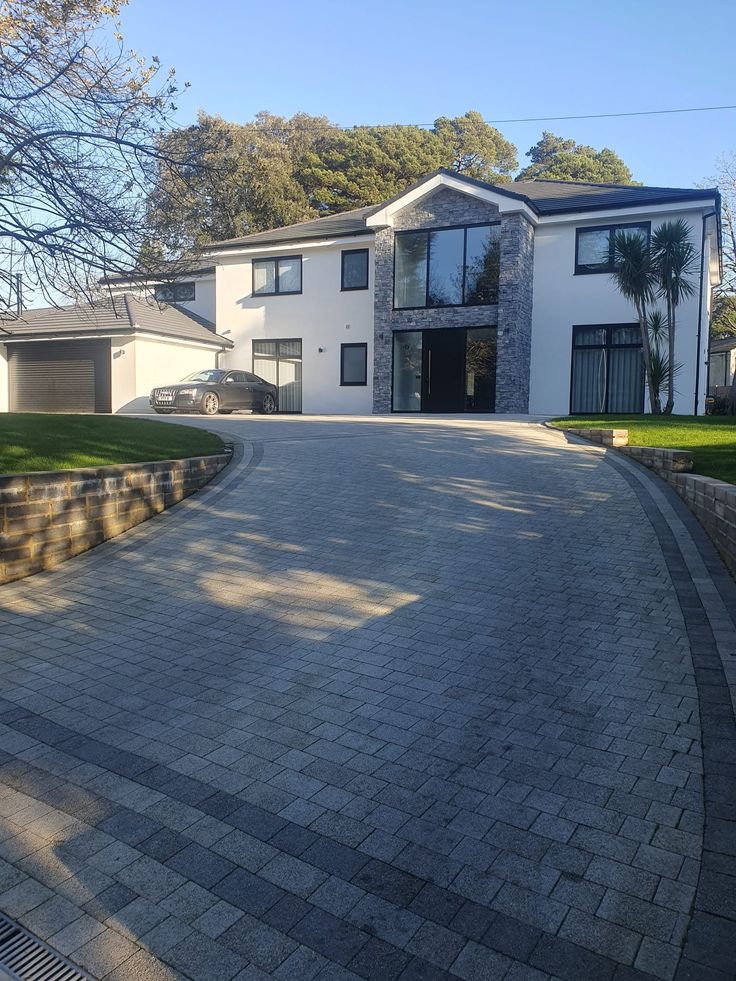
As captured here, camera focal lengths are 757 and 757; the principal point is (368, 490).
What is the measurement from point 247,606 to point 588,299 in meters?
19.7

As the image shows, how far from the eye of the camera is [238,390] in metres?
24.1

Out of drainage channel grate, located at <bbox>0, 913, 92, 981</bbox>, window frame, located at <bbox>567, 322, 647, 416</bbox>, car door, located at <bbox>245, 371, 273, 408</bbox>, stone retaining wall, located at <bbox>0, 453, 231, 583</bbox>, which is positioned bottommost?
drainage channel grate, located at <bbox>0, 913, 92, 981</bbox>

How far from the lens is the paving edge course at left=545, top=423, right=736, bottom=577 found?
686 cm

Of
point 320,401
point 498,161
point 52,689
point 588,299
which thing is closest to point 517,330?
point 588,299

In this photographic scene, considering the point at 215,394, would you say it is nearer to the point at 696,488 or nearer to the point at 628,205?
the point at 628,205

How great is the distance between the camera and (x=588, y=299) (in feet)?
75.9

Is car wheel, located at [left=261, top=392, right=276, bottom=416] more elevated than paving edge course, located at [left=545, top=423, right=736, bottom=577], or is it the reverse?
car wheel, located at [left=261, top=392, right=276, bottom=416]

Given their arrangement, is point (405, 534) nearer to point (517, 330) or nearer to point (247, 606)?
point (247, 606)

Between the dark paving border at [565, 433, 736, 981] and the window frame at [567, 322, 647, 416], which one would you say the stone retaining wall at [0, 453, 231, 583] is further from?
the window frame at [567, 322, 647, 416]

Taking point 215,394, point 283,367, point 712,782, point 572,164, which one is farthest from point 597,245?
point 572,164

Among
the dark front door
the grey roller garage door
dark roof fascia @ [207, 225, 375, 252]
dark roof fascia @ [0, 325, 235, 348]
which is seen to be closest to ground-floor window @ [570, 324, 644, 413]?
the dark front door

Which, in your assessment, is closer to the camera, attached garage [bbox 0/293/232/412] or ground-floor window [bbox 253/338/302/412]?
attached garage [bbox 0/293/232/412]

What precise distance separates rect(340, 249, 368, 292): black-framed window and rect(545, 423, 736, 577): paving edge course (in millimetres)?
15246

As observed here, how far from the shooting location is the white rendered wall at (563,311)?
22.5 meters
